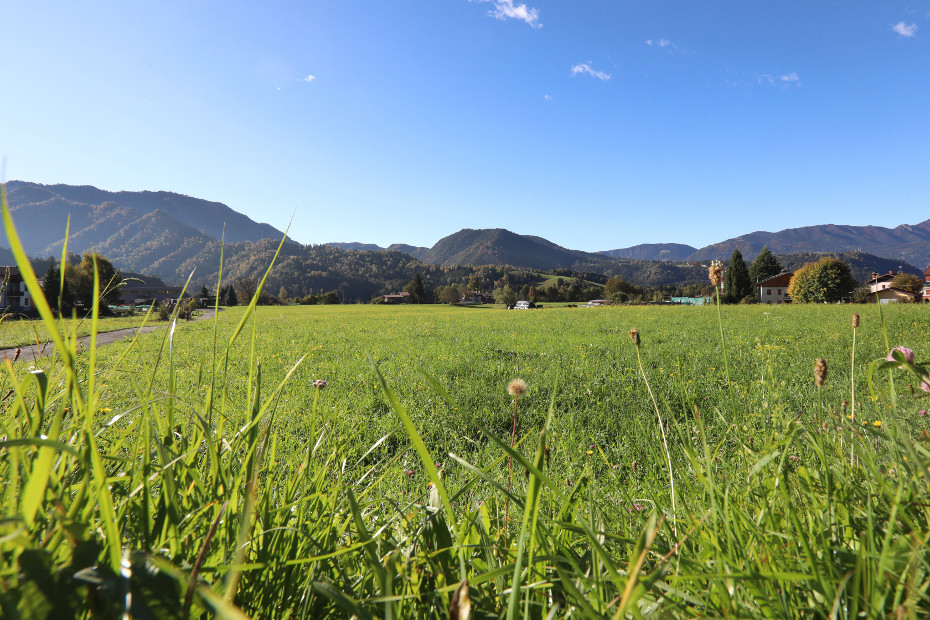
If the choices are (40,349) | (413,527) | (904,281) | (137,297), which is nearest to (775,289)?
(904,281)

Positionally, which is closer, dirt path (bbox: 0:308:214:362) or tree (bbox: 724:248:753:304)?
dirt path (bbox: 0:308:214:362)

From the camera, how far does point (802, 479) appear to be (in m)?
1.16

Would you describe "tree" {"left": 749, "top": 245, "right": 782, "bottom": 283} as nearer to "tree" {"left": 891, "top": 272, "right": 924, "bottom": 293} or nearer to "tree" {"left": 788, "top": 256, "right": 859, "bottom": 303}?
"tree" {"left": 788, "top": 256, "right": 859, "bottom": 303}

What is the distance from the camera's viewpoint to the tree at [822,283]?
4572 centimetres

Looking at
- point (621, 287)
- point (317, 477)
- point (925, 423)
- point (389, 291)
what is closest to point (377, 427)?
point (317, 477)

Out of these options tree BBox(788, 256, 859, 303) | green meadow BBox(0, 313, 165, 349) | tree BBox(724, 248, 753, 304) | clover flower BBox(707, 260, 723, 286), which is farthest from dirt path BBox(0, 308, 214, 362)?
tree BBox(724, 248, 753, 304)

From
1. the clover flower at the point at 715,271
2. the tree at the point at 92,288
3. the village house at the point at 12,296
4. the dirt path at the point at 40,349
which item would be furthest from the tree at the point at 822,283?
the village house at the point at 12,296

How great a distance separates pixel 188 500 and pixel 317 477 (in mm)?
328

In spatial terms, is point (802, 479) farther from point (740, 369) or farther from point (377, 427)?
point (740, 369)

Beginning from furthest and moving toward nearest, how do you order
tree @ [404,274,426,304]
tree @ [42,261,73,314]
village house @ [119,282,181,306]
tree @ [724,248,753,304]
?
tree @ [404,274,426,304] → tree @ [724,248,753,304] → village house @ [119,282,181,306] → tree @ [42,261,73,314]

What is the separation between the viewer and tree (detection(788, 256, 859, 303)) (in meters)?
45.7

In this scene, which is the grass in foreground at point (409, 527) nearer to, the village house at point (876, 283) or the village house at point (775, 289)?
the village house at point (876, 283)

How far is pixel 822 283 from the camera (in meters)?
45.9

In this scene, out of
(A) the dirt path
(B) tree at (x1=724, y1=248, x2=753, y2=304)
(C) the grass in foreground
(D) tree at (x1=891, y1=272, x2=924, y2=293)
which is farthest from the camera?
(B) tree at (x1=724, y1=248, x2=753, y2=304)
